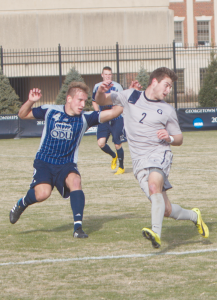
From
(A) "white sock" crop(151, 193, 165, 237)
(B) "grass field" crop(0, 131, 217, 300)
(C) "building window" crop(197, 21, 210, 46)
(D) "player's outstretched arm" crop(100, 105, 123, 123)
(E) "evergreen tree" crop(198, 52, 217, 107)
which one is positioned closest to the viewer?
(B) "grass field" crop(0, 131, 217, 300)

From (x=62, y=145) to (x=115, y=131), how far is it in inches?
210

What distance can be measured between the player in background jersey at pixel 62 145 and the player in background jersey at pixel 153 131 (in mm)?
482

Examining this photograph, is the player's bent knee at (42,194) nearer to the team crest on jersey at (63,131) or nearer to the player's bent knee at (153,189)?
the team crest on jersey at (63,131)

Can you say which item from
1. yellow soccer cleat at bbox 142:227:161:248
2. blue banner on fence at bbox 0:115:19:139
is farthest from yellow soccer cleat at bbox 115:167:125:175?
blue banner on fence at bbox 0:115:19:139

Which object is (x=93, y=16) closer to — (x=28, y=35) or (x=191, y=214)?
(x=28, y=35)

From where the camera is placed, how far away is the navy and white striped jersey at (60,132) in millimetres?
5648

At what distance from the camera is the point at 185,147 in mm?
15758

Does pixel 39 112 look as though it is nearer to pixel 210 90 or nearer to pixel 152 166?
pixel 152 166

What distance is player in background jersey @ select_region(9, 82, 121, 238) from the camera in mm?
5586

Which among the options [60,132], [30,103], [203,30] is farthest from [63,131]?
[203,30]

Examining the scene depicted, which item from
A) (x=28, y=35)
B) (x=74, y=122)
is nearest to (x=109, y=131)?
(x=74, y=122)

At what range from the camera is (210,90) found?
2469 centimetres

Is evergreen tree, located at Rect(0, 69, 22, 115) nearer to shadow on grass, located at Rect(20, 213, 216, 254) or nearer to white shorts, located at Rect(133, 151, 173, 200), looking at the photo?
shadow on grass, located at Rect(20, 213, 216, 254)

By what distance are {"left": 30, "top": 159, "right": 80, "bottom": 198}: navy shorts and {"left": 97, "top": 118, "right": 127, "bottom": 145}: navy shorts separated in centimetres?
523
